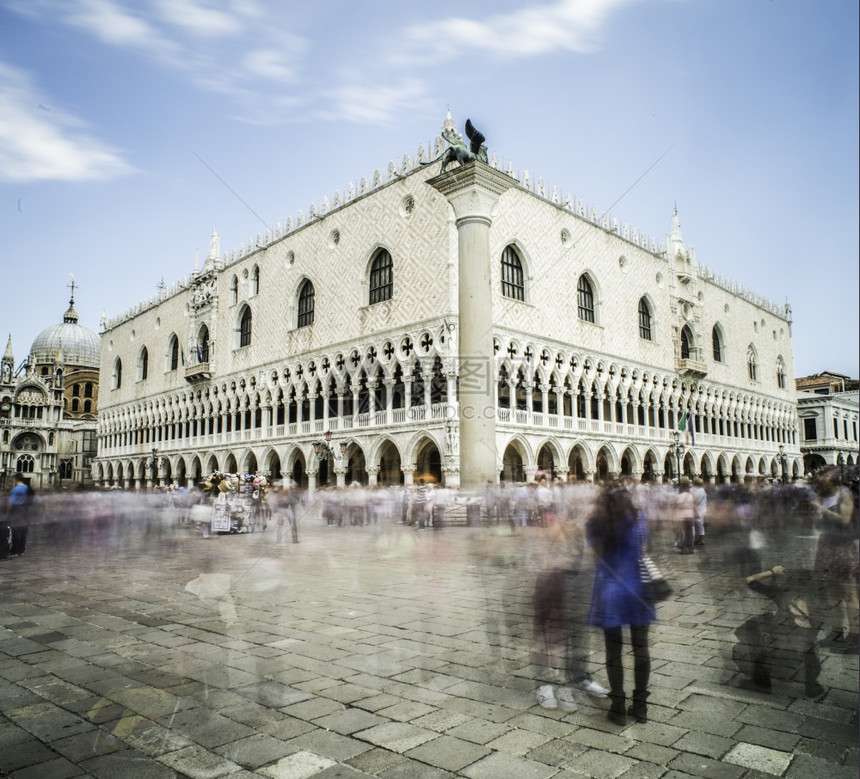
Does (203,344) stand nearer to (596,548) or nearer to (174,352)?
(174,352)

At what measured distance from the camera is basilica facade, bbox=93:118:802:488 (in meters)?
23.5

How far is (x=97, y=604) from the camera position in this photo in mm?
6785

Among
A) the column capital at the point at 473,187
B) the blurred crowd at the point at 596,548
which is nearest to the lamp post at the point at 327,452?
the blurred crowd at the point at 596,548

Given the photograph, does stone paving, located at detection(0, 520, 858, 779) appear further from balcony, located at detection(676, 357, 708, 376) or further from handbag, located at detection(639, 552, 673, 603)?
balcony, located at detection(676, 357, 708, 376)

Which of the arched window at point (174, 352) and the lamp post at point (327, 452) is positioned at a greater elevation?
the arched window at point (174, 352)

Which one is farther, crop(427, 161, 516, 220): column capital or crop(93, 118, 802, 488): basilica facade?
crop(93, 118, 802, 488): basilica facade

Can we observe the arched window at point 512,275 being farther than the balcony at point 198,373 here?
No

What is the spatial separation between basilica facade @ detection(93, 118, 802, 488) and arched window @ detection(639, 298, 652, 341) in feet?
0.34

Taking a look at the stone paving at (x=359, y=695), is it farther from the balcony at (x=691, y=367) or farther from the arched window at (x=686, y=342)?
the arched window at (x=686, y=342)

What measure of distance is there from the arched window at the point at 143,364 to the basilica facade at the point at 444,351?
1.64m

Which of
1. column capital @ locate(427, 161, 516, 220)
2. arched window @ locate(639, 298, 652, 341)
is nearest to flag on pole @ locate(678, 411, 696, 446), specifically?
arched window @ locate(639, 298, 652, 341)

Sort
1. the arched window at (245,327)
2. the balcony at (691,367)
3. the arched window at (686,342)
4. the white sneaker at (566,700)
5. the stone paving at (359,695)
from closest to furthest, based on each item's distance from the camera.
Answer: the stone paving at (359,695) → the white sneaker at (566,700) → the balcony at (691,367) → the arched window at (245,327) → the arched window at (686,342)

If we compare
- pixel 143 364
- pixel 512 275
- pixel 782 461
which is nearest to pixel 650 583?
pixel 512 275

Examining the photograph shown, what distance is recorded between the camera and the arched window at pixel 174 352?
39406mm
